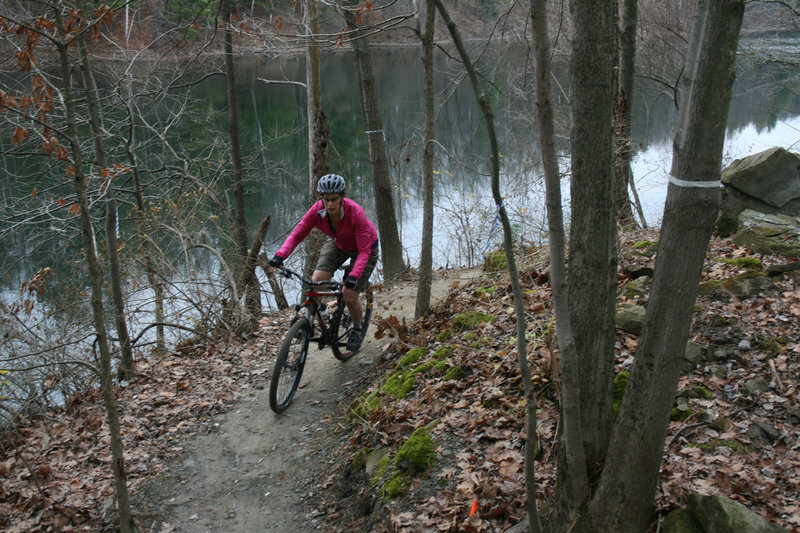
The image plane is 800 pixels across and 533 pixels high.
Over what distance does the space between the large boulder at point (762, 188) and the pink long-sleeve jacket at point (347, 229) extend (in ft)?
16.0

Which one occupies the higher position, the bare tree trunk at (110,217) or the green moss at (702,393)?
the bare tree trunk at (110,217)

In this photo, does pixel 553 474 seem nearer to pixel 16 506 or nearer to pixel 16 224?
pixel 16 506

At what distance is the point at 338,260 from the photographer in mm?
6980

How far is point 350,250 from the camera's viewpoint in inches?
274

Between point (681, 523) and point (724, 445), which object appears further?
point (724, 445)

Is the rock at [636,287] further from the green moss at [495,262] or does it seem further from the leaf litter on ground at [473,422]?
the green moss at [495,262]

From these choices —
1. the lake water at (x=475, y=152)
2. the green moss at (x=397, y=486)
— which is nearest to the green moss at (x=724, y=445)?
the green moss at (x=397, y=486)

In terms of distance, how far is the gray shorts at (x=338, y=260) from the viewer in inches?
268

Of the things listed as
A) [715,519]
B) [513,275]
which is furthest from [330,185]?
[715,519]

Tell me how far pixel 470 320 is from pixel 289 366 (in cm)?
204

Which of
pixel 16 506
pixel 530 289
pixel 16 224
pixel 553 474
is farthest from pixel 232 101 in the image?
pixel 553 474

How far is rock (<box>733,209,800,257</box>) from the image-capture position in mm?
6504

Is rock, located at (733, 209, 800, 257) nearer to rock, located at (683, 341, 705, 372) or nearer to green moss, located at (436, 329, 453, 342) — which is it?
rock, located at (683, 341, 705, 372)

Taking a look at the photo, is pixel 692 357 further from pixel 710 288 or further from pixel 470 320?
pixel 470 320
